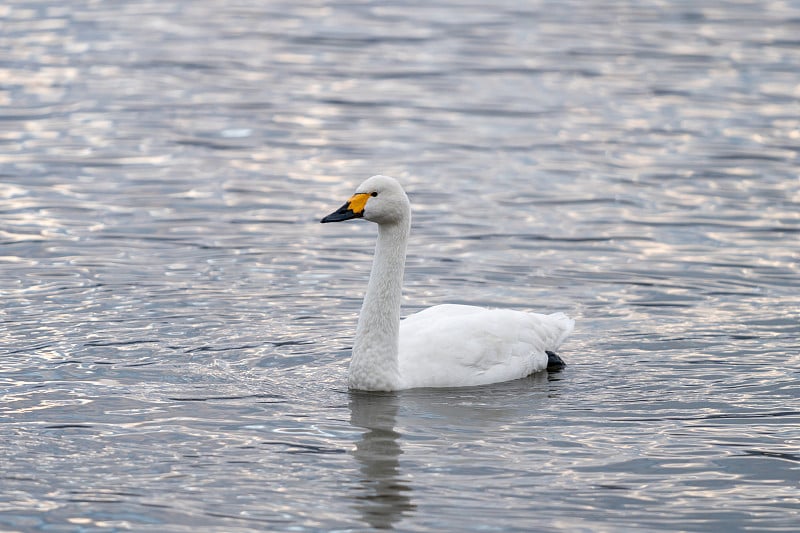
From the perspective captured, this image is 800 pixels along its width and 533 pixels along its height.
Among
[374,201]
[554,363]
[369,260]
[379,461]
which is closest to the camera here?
[379,461]

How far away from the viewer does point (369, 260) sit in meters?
15.4

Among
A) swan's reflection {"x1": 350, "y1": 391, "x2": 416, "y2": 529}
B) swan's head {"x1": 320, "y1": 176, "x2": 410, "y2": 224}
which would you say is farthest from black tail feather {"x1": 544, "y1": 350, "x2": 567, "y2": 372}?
swan's head {"x1": 320, "y1": 176, "x2": 410, "y2": 224}

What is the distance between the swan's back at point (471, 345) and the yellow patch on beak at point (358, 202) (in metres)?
1.12

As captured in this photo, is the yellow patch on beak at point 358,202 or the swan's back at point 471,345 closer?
the yellow patch on beak at point 358,202

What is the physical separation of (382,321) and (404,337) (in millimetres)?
430

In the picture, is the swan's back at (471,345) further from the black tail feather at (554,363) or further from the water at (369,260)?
the water at (369,260)

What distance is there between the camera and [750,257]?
51.1ft

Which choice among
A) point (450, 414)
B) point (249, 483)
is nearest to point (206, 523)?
point (249, 483)

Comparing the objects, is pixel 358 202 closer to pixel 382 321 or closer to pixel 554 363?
pixel 382 321

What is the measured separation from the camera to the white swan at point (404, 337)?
11.3m

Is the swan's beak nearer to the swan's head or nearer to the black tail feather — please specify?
the swan's head

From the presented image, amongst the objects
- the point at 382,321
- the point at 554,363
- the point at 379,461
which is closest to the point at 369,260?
the point at 554,363

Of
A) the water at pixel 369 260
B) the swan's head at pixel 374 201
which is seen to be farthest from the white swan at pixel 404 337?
the water at pixel 369 260

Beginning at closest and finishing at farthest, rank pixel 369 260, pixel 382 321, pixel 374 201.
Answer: pixel 374 201 < pixel 382 321 < pixel 369 260
